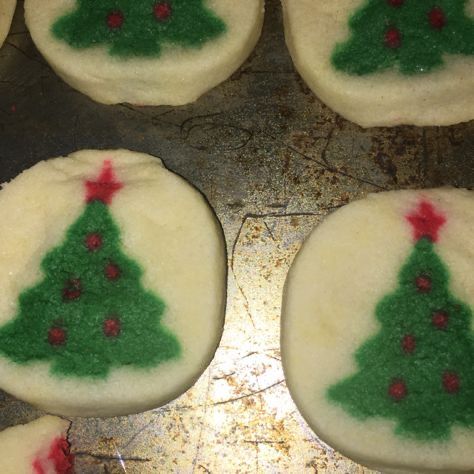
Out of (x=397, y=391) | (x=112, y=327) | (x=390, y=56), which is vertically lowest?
(x=397, y=391)

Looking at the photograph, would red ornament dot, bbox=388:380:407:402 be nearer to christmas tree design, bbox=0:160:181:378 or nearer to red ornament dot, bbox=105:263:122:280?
christmas tree design, bbox=0:160:181:378

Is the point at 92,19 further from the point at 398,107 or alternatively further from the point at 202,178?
the point at 398,107

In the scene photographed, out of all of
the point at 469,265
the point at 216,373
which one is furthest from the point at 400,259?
the point at 216,373

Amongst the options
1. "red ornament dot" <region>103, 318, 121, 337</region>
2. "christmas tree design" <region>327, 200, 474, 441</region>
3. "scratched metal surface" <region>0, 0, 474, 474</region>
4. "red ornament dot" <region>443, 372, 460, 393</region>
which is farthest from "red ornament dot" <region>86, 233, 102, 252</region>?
"red ornament dot" <region>443, 372, 460, 393</region>

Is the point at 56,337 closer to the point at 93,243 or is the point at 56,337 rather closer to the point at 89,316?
the point at 89,316

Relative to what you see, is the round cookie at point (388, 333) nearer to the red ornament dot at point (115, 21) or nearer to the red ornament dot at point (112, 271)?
the red ornament dot at point (112, 271)

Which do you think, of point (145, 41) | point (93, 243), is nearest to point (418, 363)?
point (93, 243)

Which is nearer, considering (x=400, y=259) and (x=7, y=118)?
(x=400, y=259)

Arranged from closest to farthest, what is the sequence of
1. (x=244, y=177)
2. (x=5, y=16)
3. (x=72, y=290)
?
(x=72, y=290) → (x=244, y=177) → (x=5, y=16)
